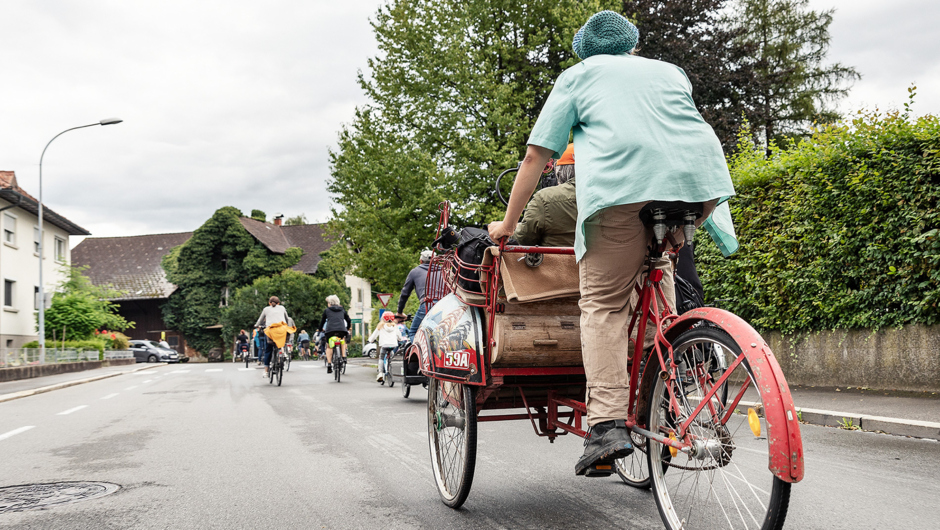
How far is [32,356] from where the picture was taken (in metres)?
24.7

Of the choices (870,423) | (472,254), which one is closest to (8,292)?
(870,423)

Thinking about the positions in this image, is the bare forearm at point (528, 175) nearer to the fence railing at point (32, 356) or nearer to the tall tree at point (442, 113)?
the tall tree at point (442, 113)

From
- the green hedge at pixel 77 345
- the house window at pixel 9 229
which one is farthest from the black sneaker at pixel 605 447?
the house window at pixel 9 229

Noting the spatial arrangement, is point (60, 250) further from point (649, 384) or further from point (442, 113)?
point (649, 384)

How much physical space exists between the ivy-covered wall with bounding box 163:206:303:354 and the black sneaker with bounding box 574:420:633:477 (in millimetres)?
55995

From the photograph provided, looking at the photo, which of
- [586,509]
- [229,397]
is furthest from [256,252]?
[586,509]

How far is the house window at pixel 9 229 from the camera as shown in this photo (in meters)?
32.7

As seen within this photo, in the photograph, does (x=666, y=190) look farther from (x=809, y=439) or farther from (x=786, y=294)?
(x=786, y=294)

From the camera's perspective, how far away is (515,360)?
356cm

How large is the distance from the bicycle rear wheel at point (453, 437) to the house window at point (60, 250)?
135 feet

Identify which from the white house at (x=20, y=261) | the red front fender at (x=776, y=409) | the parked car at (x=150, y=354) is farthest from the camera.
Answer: the parked car at (x=150, y=354)

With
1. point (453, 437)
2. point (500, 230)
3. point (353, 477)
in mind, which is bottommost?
point (353, 477)

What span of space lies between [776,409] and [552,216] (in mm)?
1739

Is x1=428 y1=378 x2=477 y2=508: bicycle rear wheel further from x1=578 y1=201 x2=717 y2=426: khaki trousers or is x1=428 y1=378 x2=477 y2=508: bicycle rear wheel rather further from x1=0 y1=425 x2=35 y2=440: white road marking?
x1=0 y1=425 x2=35 y2=440: white road marking
